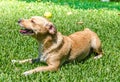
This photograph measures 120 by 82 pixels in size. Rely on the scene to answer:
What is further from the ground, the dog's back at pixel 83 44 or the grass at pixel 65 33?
the dog's back at pixel 83 44

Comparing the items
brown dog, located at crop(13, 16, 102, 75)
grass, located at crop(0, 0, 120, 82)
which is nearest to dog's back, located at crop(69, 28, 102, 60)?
brown dog, located at crop(13, 16, 102, 75)

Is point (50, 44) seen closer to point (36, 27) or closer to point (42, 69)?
point (36, 27)

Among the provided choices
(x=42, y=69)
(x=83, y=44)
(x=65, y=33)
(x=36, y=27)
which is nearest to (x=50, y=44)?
(x=36, y=27)

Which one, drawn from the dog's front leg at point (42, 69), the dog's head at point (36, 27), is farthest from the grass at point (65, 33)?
the dog's head at point (36, 27)

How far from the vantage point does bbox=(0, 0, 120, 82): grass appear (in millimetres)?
5216

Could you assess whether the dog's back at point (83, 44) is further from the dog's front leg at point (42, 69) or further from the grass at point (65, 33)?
the dog's front leg at point (42, 69)

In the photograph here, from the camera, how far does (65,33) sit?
8.09 meters

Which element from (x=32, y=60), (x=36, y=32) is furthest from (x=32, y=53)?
(x=36, y=32)

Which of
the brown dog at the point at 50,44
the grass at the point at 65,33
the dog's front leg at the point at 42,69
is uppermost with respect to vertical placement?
the brown dog at the point at 50,44

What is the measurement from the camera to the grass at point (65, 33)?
522cm

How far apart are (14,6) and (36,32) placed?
6.18 m

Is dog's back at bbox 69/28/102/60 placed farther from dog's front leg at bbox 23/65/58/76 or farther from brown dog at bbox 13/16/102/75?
dog's front leg at bbox 23/65/58/76

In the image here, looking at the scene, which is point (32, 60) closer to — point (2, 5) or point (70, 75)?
point (70, 75)

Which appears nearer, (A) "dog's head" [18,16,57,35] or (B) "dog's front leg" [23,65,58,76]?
(B) "dog's front leg" [23,65,58,76]
